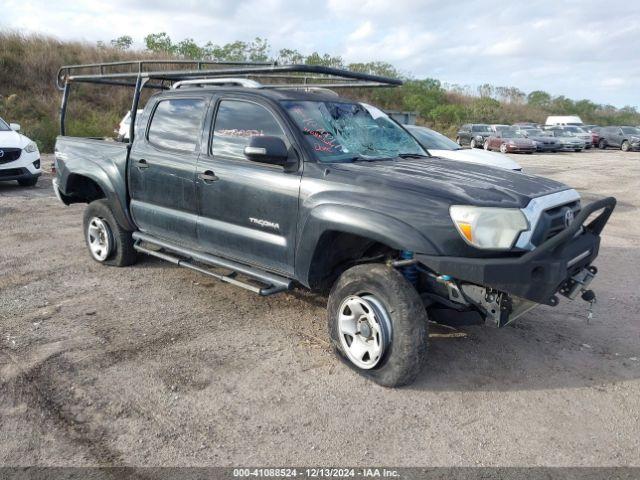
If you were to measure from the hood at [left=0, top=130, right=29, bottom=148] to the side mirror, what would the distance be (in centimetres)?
864

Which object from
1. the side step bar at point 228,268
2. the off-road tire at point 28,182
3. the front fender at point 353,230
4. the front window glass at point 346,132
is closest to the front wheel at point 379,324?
the front fender at point 353,230

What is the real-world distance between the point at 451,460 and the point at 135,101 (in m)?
4.32

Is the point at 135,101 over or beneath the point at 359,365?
over

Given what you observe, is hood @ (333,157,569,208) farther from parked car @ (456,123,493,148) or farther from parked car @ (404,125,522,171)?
parked car @ (456,123,493,148)

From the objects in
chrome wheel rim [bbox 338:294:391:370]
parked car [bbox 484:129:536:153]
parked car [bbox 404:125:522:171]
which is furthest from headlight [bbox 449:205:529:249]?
parked car [bbox 484:129:536:153]

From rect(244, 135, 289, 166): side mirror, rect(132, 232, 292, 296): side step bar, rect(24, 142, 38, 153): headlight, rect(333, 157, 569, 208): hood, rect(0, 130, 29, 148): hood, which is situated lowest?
rect(132, 232, 292, 296): side step bar

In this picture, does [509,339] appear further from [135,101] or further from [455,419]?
[135,101]

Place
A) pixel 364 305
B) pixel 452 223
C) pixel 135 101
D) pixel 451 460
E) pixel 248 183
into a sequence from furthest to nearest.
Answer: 1. pixel 135 101
2. pixel 248 183
3. pixel 364 305
4. pixel 452 223
5. pixel 451 460

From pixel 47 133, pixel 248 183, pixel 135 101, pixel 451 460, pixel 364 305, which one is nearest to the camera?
pixel 451 460

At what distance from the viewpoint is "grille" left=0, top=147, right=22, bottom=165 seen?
33.8 ft

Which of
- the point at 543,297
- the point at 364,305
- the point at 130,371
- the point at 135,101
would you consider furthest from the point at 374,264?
the point at 135,101

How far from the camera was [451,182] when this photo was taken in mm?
3559

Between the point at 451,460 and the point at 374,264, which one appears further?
the point at 374,264

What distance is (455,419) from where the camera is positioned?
10.4 ft
